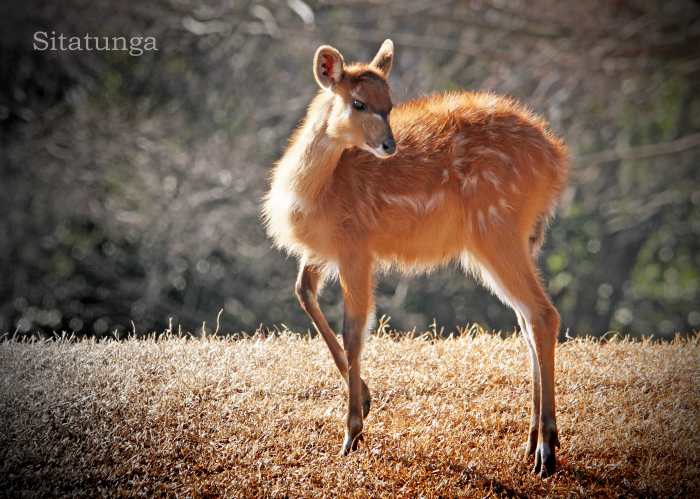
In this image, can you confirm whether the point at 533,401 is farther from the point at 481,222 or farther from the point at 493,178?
the point at 493,178

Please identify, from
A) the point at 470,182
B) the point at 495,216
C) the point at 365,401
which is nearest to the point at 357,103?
the point at 470,182

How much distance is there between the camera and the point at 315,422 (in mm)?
4250

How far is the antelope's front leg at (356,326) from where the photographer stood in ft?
13.4

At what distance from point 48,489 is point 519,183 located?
314cm

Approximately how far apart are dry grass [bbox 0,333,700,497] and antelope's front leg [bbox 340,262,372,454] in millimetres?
192

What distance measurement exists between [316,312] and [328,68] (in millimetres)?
1555

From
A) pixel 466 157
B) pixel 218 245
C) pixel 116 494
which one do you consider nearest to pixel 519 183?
pixel 466 157

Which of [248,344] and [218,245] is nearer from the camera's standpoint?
[248,344]

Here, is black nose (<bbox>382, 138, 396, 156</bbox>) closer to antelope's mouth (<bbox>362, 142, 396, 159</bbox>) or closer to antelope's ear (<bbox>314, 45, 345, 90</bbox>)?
antelope's mouth (<bbox>362, 142, 396, 159</bbox>)

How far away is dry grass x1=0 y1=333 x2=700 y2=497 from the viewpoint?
367cm

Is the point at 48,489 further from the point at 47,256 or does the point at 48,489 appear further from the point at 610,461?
the point at 47,256

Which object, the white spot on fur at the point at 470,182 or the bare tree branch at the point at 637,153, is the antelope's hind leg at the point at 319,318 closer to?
the white spot on fur at the point at 470,182

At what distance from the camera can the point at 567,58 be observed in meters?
10.3

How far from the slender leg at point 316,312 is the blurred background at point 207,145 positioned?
24.1 ft
